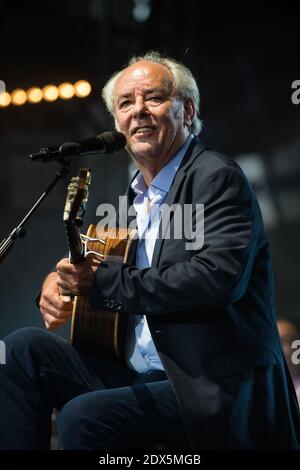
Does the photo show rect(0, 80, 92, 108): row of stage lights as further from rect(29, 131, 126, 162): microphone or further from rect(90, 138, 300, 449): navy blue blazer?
rect(90, 138, 300, 449): navy blue blazer

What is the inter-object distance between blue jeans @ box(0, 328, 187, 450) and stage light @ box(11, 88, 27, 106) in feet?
10.7

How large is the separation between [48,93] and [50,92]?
0.07 feet

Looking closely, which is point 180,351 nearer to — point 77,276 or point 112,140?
point 77,276

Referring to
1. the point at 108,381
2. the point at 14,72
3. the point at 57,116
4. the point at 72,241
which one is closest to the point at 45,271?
the point at 57,116

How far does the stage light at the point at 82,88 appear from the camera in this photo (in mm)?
4996

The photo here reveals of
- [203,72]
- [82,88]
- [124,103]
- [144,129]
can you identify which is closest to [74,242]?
[144,129]

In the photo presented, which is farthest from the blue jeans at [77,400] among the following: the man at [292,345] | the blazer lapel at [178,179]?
the man at [292,345]

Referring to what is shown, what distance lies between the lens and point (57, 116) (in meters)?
5.41

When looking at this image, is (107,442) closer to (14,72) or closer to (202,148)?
(202,148)

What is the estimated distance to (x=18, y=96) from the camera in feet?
16.9

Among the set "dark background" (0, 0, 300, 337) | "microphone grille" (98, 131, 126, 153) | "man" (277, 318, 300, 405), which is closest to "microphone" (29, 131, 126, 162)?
"microphone grille" (98, 131, 126, 153)

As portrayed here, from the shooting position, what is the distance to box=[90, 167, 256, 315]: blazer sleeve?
6.25 ft

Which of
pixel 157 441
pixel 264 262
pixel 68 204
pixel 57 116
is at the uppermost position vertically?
pixel 57 116

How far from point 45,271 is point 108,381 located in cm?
328
